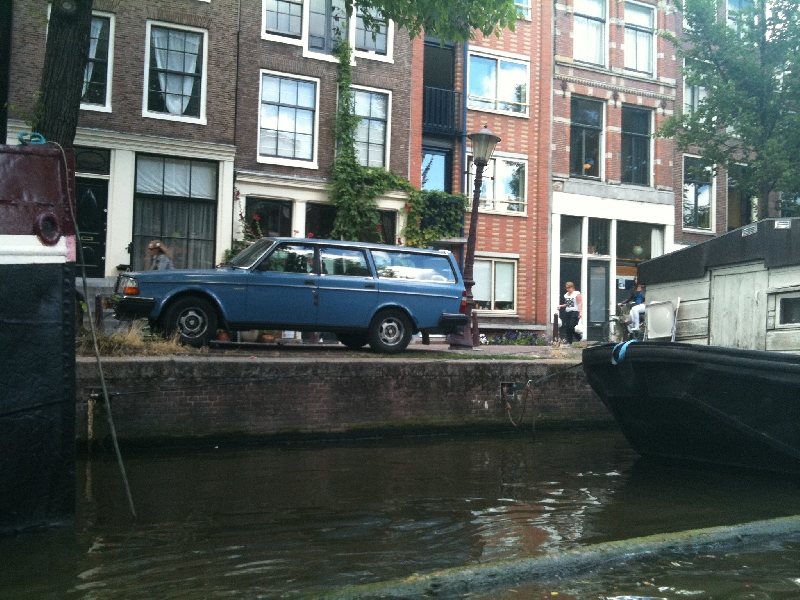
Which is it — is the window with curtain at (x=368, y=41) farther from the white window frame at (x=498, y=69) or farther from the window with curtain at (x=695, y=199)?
the window with curtain at (x=695, y=199)

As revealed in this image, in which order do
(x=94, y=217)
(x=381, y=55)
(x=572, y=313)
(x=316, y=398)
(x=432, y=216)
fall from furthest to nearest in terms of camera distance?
(x=432, y=216) → (x=381, y=55) → (x=572, y=313) → (x=94, y=217) → (x=316, y=398)

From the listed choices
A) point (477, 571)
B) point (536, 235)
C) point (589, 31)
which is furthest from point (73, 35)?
point (589, 31)

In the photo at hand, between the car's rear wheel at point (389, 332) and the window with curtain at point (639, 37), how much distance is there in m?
15.6

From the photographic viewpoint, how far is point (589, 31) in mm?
25047

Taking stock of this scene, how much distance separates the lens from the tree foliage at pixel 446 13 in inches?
464

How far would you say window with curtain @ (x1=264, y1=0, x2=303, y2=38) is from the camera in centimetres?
2003

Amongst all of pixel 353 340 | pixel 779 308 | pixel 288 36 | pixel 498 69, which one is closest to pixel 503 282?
pixel 498 69

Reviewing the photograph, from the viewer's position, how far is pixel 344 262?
1272 centimetres

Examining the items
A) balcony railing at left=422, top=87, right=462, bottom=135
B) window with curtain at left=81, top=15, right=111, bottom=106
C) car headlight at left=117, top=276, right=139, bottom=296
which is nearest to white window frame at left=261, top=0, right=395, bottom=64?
balcony railing at left=422, top=87, right=462, bottom=135

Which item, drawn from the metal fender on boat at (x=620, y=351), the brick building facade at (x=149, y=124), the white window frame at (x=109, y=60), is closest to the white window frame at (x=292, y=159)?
the brick building facade at (x=149, y=124)

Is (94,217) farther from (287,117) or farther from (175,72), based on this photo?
(287,117)

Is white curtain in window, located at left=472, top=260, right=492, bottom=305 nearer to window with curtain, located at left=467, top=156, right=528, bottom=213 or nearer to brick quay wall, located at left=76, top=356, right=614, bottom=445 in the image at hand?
window with curtain, located at left=467, top=156, right=528, bottom=213

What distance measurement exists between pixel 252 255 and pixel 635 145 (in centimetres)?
1615

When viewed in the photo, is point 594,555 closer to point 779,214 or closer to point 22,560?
point 22,560
